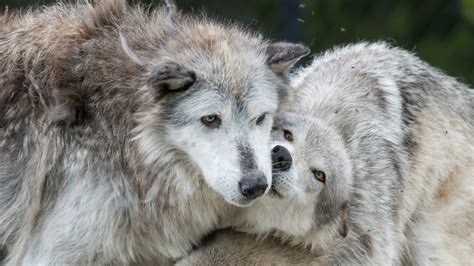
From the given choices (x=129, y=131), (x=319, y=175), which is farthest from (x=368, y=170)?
(x=129, y=131)

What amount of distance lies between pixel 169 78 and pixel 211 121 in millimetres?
329

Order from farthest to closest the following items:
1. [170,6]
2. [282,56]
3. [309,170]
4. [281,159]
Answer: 1. [170,6]
2. [309,170]
3. [282,56]
4. [281,159]

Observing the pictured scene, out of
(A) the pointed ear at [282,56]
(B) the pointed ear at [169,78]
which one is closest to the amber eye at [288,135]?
(A) the pointed ear at [282,56]

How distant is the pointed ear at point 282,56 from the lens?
22.7 feet

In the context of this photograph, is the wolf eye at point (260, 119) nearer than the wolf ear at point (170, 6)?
Yes

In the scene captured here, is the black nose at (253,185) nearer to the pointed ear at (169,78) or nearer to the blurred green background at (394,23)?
the pointed ear at (169,78)

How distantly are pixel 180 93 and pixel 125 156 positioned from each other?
1.76ft

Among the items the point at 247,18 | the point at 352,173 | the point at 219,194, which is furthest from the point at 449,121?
the point at 247,18

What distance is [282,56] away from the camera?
22.7 feet

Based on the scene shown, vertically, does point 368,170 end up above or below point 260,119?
below

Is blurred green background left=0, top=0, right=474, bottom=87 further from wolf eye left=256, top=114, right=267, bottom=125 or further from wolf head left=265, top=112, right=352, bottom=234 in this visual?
wolf eye left=256, top=114, right=267, bottom=125

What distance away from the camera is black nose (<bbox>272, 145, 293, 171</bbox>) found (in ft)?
22.2

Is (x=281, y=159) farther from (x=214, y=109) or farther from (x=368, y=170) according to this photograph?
(x=368, y=170)

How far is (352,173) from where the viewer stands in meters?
7.55
